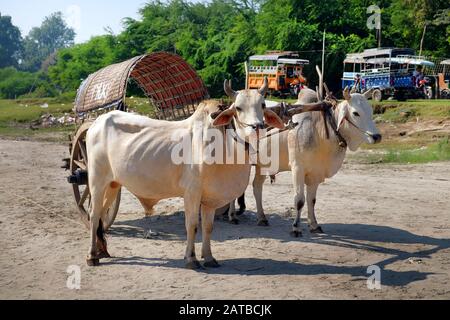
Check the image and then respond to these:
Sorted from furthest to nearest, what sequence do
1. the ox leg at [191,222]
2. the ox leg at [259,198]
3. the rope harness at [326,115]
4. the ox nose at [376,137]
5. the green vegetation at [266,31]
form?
Answer: the green vegetation at [266,31], the ox leg at [259,198], the rope harness at [326,115], the ox nose at [376,137], the ox leg at [191,222]

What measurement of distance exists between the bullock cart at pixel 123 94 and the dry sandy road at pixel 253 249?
0.85 metres

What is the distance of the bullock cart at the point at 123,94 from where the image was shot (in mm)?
9375

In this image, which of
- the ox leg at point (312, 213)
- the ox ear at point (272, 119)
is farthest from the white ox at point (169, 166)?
the ox leg at point (312, 213)

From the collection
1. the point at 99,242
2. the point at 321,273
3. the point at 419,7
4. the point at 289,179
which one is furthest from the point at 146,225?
the point at 419,7

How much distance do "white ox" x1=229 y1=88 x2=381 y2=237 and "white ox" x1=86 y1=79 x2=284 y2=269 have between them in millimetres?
1718

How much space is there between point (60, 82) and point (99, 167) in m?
40.2

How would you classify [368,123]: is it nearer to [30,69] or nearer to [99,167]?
[99,167]

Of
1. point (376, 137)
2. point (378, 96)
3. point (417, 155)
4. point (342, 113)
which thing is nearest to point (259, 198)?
point (342, 113)

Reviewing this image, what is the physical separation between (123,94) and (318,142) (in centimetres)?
279

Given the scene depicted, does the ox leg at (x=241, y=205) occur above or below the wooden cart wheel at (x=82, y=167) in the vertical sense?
below

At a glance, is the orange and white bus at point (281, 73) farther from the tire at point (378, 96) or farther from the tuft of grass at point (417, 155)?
the tuft of grass at point (417, 155)

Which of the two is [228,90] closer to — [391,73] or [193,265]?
[193,265]

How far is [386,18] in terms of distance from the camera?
35344mm

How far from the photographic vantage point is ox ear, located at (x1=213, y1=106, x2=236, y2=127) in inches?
282
